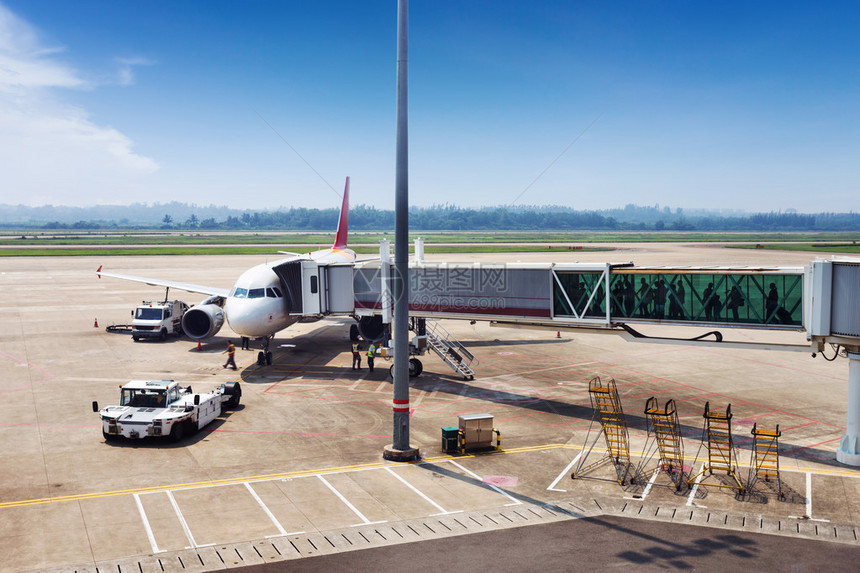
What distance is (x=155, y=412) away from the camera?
26.0m

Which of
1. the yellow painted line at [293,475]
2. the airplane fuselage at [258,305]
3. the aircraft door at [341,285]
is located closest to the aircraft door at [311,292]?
the aircraft door at [341,285]

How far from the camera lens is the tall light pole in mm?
23094

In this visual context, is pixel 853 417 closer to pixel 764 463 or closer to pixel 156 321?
pixel 764 463

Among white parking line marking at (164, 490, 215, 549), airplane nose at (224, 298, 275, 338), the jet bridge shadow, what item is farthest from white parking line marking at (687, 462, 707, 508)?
the jet bridge shadow

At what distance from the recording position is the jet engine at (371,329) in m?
42.7

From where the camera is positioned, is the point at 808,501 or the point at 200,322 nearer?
the point at 808,501

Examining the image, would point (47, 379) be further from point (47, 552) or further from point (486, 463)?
point (486, 463)

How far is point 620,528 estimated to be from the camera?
18344mm

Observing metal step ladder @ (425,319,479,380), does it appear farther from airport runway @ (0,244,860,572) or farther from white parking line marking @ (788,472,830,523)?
white parking line marking @ (788,472,830,523)

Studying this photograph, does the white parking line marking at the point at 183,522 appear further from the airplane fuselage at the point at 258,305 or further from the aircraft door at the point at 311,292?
the aircraft door at the point at 311,292

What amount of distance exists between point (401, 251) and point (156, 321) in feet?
105

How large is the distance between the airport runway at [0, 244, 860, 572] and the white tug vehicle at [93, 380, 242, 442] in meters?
0.65

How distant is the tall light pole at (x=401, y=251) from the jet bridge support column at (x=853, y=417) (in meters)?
15.5

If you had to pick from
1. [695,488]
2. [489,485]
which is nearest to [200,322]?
[489,485]
